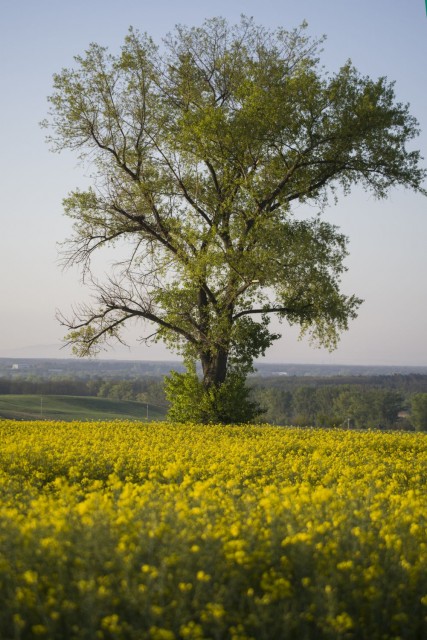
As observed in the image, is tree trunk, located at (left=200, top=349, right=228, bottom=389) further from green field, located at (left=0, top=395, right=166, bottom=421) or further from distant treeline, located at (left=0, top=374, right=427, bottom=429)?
distant treeline, located at (left=0, top=374, right=427, bottom=429)

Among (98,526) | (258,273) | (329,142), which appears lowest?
(98,526)

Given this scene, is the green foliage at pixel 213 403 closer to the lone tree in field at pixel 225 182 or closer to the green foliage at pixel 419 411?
the lone tree in field at pixel 225 182

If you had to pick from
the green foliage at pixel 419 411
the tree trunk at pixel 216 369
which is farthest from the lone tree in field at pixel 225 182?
the green foliage at pixel 419 411

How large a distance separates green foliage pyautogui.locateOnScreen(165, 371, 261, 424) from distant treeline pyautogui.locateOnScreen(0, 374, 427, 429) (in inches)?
2356

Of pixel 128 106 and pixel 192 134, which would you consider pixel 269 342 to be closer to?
pixel 192 134

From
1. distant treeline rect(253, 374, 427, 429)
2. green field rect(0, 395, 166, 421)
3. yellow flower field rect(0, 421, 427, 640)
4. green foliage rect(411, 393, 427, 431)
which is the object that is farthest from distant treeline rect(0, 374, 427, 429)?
yellow flower field rect(0, 421, 427, 640)

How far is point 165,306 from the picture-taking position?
2269cm

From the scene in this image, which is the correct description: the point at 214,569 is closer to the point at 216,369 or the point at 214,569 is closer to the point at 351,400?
the point at 216,369

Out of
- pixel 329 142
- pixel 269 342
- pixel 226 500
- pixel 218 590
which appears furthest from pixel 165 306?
pixel 218 590

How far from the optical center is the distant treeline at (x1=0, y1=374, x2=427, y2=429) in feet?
294

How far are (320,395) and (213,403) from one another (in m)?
82.0

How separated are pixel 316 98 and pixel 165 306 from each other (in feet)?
26.2

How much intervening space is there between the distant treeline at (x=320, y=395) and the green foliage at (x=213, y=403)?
59834 mm

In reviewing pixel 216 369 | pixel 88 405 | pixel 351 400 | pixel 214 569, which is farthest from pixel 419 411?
pixel 214 569
